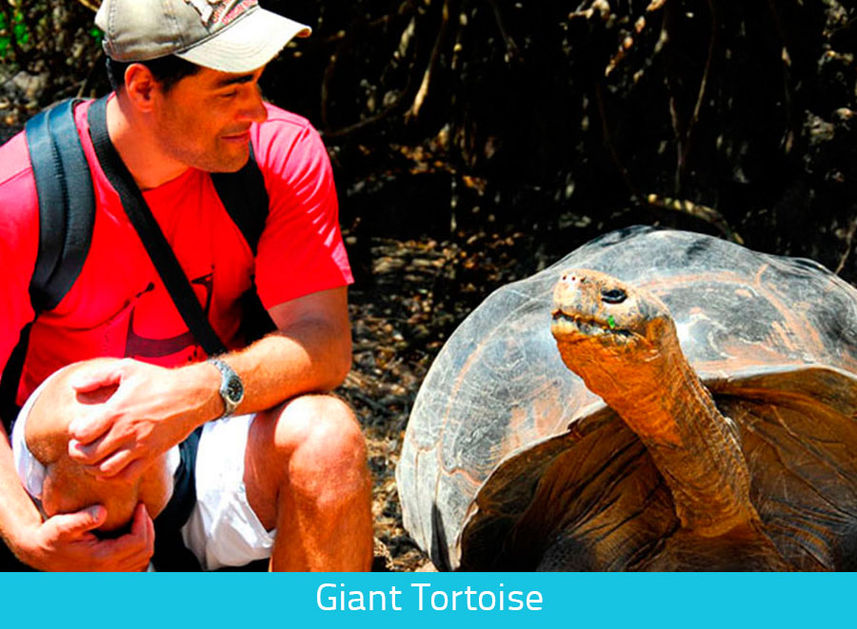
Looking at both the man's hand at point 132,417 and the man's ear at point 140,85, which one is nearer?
the man's hand at point 132,417

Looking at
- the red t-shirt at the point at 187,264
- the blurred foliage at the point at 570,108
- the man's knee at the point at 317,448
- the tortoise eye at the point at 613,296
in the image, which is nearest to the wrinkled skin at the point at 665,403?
the tortoise eye at the point at 613,296

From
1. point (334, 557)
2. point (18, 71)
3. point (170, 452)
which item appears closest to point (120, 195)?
point (170, 452)

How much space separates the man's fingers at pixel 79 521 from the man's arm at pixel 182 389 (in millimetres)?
99

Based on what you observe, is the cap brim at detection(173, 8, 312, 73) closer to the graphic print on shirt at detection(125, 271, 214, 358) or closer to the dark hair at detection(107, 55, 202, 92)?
the dark hair at detection(107, 55, 202, 92)

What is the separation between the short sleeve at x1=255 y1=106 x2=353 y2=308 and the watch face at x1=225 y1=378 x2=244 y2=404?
0.28 meters

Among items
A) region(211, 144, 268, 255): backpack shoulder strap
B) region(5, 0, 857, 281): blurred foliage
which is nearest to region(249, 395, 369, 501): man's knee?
region(211, 144, 268, 255): backpack shoulder strap

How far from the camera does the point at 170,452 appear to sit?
234cm

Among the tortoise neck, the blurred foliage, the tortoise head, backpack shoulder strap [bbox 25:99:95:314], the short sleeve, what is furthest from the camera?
the blurred foliage

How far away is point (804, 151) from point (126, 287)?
251cm

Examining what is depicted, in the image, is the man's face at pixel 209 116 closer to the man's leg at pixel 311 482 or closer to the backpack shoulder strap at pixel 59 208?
the backpack shoulder strap at pixel 59 208

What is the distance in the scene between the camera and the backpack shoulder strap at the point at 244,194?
2426 mm

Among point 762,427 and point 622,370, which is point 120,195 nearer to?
point 622,370

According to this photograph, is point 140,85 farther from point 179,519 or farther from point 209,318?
point 179,519

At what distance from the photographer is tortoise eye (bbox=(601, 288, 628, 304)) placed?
6.01 feet
